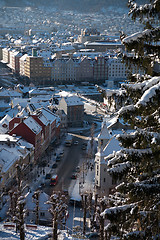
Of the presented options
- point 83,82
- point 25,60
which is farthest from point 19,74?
point 83,82

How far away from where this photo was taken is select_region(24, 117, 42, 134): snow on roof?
26.7 metres

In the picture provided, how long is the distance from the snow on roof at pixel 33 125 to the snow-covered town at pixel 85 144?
0.09m

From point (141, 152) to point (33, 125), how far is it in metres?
21.8

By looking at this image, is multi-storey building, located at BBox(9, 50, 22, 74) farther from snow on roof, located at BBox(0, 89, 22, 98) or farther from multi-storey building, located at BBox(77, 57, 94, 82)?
snow on roof, located at BBox(0, 89, 22, 98)

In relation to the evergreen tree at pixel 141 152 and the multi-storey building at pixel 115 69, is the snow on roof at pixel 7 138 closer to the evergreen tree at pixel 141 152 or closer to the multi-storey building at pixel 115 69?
the evergreen tree at pixel 141 152

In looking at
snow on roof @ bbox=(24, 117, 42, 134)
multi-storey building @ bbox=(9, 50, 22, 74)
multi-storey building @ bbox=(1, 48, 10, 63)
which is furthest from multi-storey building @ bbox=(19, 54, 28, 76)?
snow on roof @ bbox=(24, 117, 42, 134)

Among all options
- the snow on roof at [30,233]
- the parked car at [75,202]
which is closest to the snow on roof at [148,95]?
the snow on roof at [30,233]

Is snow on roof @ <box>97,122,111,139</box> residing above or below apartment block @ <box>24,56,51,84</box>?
below

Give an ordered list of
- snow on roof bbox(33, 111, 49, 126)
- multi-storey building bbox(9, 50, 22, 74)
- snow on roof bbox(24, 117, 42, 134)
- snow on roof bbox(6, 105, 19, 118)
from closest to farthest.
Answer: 1. snow on roof bbox(24, 117, 42, 134)
2. snow on roof bbox(33, 111, 49, 126)
3. snow on roof bbox(6, 105, 19, 118)
4. multi-storey building bbox(9, 50, 22, 74)

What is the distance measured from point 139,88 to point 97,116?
1389 inches

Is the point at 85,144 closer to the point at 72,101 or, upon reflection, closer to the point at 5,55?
the point at 72,101

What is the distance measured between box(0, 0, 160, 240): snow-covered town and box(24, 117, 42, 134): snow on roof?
0.30 ft

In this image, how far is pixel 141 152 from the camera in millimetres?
5863

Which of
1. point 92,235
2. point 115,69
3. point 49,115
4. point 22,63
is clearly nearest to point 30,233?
point 92,235
